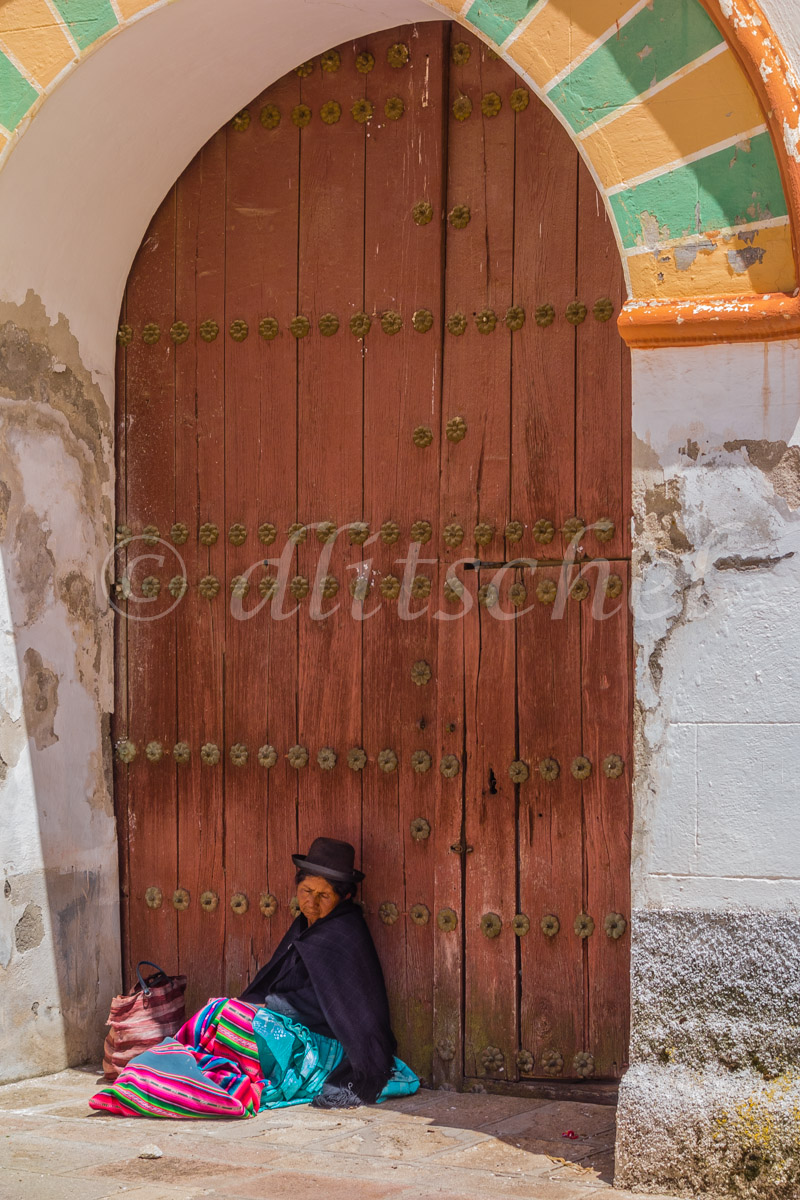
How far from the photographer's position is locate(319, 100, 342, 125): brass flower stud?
4.14 meters

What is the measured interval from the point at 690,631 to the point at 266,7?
215 cm

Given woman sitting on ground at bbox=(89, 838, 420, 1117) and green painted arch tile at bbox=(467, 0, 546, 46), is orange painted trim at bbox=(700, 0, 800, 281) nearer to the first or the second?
green painted arch tile at bbox=(467, 0, 546, 46)

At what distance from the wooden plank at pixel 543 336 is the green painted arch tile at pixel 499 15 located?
660 millimetres

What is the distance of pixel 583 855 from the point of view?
147 inches

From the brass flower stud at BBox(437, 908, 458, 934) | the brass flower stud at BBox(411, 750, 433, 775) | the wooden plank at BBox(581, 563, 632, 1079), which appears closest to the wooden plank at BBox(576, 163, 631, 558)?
the wooden plank at BBox(581, 563, 632, 1079)

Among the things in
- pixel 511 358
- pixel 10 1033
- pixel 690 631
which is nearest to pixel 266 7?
pixel 511 358

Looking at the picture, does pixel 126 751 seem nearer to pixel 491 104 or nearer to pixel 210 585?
pixel 210 585

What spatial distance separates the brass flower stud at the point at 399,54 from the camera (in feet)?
13.3

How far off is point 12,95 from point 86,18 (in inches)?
11.8

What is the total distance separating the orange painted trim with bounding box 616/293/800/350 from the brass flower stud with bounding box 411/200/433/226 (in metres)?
1.14

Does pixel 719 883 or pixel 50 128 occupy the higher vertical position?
pixel 50 128

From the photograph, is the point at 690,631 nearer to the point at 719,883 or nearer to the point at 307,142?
the point at 719,883

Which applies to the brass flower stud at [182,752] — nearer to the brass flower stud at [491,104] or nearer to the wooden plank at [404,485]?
the wooden plank at [404,485]

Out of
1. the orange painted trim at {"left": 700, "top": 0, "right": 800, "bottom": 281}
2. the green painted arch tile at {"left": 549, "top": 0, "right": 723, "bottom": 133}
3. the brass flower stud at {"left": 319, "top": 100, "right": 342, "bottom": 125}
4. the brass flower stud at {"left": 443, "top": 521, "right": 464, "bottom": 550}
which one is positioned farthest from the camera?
the brass flower stud at {"left": 319, "top": 100, "right": 342, "bottom": 125}
